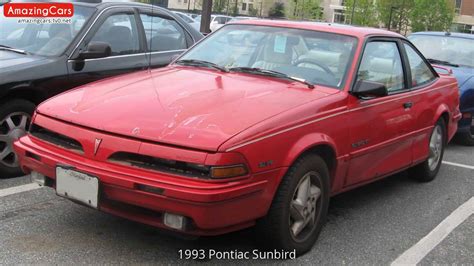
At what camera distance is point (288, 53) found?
446 centimetres

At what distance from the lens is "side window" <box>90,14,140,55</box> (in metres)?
5.64

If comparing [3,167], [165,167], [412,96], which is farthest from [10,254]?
[412,96]

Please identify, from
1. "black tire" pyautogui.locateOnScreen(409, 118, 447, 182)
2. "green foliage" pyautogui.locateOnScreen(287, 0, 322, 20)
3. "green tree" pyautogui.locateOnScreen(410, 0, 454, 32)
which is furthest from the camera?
"green foliage" pyautogui.locateOnScreen(287, 0, 322, 20)

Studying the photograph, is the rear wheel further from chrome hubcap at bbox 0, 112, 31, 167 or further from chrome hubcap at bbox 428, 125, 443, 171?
chrome hubcap at bbox 0, 112, 31, 167

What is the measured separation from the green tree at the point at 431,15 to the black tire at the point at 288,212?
58.9 m

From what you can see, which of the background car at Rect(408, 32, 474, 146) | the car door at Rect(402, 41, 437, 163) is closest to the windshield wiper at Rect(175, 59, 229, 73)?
the car door at Rect(402, 41, 437, 163)

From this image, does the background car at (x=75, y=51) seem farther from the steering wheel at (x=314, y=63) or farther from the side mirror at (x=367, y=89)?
the side mirror at (x=367, y=89)

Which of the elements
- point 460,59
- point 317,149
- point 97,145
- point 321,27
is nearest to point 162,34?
point 321,27

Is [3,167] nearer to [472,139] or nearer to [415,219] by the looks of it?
[415,219]

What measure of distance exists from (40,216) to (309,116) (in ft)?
6.78

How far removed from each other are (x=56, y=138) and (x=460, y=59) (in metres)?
6.98

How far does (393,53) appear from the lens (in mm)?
5074

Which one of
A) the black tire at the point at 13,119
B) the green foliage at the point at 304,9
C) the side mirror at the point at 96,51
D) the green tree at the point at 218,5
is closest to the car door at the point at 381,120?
the side mirror at the point at 96,51

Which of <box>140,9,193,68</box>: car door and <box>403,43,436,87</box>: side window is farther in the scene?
<box>140,9,193,68</box>: car door
